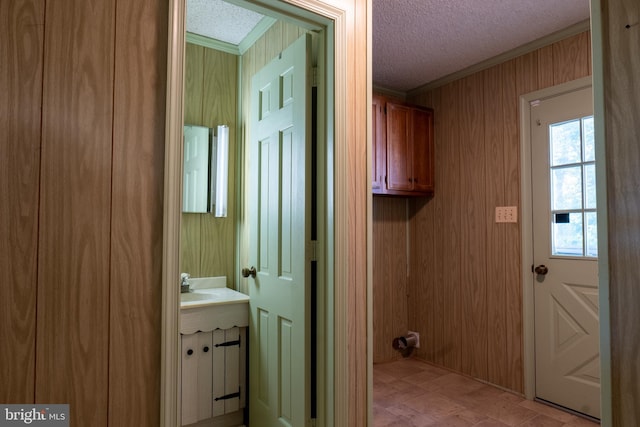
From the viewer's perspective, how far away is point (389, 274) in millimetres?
3629

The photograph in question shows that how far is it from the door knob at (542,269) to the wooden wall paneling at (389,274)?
1267 mm

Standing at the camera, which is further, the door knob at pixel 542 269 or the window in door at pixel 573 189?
the door knob at pixel 542 269

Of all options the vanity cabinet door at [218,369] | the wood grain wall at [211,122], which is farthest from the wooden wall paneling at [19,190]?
the wood grain wall at [211,122]

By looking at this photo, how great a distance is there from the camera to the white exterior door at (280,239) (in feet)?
5.86

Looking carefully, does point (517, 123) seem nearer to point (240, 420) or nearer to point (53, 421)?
point (240, 420)

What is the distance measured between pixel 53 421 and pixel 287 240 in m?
1.15

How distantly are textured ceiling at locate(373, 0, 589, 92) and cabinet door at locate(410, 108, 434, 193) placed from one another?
0.45 m

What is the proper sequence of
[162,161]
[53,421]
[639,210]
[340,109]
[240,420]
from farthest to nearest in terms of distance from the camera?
[240,420] → [340,109] → [162,161] → [53,421] → [639,210]

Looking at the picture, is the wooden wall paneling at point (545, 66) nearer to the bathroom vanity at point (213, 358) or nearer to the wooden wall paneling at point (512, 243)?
the wooden wall paneling at point (512, 243)

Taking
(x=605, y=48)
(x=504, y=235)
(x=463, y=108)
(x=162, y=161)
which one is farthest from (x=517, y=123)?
(x=162, y=161)

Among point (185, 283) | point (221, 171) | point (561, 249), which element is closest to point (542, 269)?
point (561, 249)

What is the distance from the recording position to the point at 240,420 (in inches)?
93.7

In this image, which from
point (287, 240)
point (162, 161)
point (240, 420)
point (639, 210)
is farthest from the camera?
point (240, 420)

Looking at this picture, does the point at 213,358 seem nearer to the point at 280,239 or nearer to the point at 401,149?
the point at 280,239
